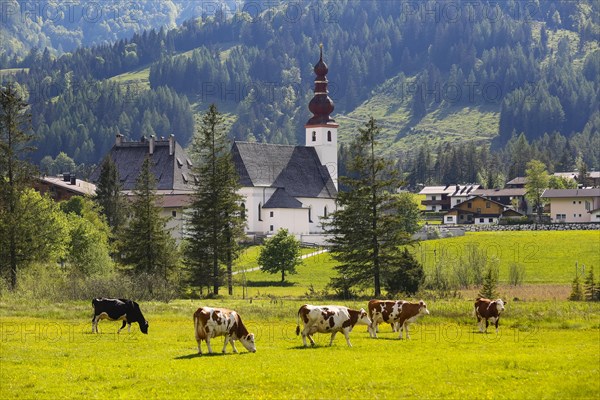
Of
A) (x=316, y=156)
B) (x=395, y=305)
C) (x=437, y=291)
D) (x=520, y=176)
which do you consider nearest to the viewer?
(x=395, y=305)

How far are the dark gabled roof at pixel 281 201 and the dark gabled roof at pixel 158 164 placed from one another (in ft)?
39.9

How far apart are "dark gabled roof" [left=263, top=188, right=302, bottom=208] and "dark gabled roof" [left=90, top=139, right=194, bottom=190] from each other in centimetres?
1215

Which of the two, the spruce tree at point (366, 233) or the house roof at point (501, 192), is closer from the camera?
the spruce tree at point (366, 233)

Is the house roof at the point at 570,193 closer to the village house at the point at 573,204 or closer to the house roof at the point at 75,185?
the village house at the point at 573,204

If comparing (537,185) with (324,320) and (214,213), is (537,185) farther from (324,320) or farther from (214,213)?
(324,320)

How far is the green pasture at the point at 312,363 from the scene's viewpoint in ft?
69.8

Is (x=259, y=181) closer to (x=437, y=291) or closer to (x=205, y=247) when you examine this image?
(x=205, y=247)

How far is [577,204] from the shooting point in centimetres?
13450

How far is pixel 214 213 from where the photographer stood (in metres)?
64.6

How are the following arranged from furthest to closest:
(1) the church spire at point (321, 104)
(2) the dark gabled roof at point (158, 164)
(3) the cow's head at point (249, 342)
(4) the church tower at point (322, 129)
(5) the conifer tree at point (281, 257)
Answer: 1. (1) the church spire at point (321, 104)
2. (4) the church tower at point (322, 129)
3. (2) the dark gabled roof at point (158, 164)
4. (5) the conifer tree at point (281, 257)
5. (3) the cow's head at point (249, 342)

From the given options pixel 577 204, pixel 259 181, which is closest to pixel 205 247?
pixel 259 181

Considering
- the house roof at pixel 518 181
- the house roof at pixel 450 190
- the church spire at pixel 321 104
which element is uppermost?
the church spire at pixel 321 104

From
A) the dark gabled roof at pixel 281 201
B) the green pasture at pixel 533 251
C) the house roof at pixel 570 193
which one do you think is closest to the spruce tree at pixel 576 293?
the green pasture at pixel 533 251

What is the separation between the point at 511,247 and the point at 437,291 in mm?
37488
